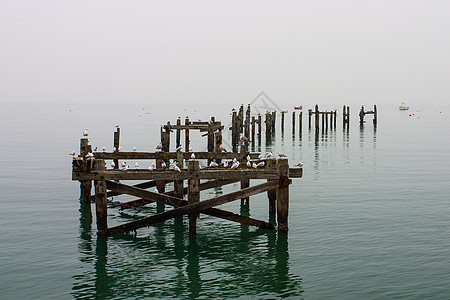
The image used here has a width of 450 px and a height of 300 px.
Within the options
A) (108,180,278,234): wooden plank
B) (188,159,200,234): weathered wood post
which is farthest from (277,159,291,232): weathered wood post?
(188,159,200,234): weathered wood post

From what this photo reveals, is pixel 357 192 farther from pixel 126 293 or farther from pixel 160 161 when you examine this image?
pixel 126 293

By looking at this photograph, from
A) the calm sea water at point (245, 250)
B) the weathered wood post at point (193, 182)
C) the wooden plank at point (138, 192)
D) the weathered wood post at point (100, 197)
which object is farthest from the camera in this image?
the wooden plank at point (138, 192)

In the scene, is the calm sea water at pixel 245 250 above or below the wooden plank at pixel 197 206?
below

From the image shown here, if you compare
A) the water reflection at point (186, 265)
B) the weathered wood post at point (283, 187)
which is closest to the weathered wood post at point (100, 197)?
the water reflection at point (186, 265)

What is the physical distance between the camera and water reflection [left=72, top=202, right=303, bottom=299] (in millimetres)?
11773

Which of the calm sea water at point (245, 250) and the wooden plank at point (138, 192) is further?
the wooden plank at point (138, 192)

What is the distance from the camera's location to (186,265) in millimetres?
13398

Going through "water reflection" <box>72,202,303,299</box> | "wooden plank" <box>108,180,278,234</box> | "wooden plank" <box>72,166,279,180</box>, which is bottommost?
"water reflection" <box>72,202,303,299</box>

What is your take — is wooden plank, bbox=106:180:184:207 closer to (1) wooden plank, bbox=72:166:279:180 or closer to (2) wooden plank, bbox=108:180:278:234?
(1) wooden plank, bbox=72:166:279:180

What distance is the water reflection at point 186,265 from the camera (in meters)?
11.8

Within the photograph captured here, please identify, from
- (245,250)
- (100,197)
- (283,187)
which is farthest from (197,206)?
(100,197)

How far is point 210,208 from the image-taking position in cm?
1496

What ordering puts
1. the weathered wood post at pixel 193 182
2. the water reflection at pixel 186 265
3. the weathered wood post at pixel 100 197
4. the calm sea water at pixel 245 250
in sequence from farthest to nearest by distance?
the weathered wood post at pixel 100 197 < the weathered wood post at pixel 193 182 < the calm sea water at pixel 245 250 < the water reflection at pixel 186 265

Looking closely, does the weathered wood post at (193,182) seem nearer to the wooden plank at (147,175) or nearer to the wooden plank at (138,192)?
the wooden plank at (147,175)
